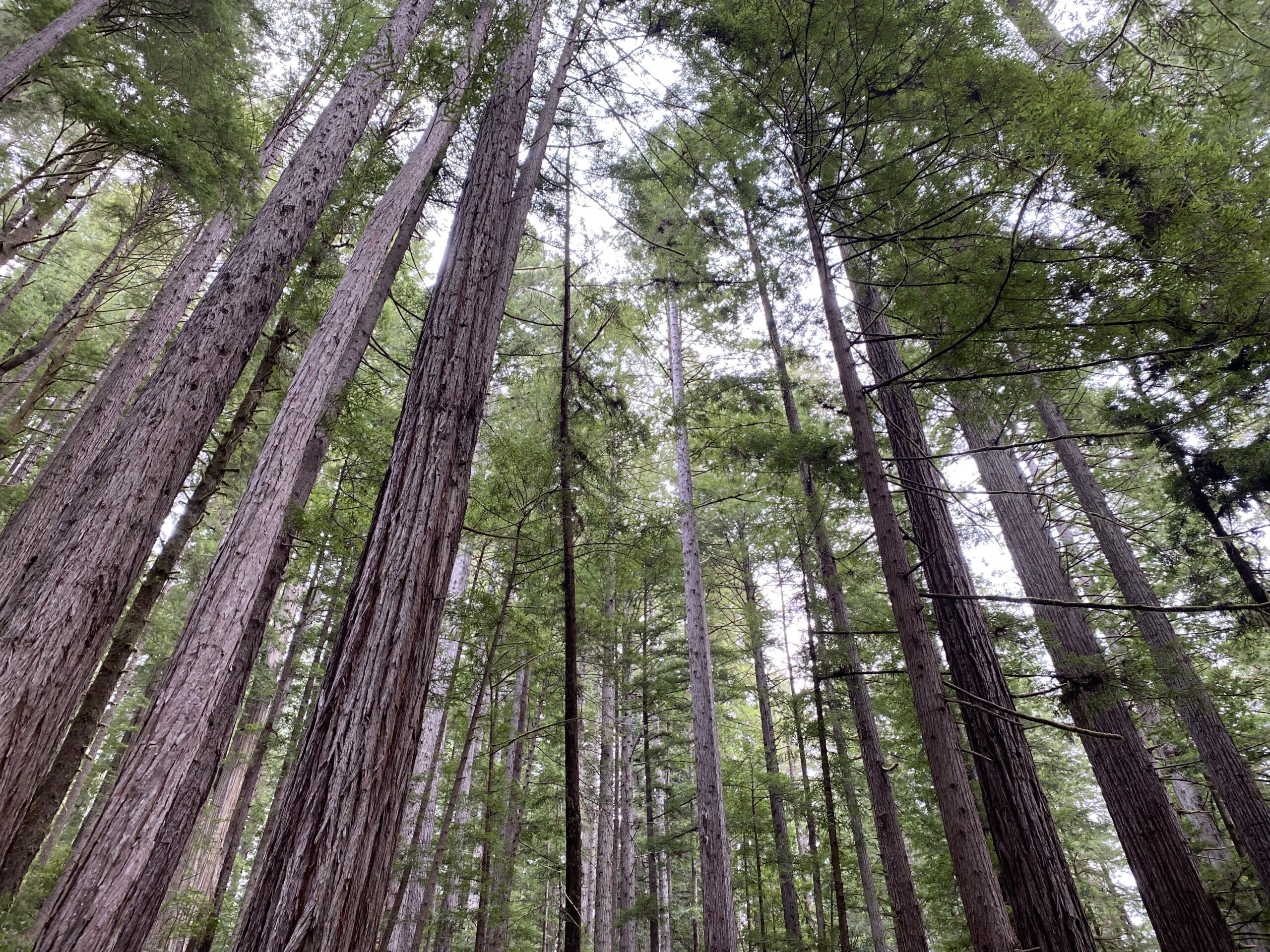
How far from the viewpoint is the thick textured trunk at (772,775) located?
32.5 ft

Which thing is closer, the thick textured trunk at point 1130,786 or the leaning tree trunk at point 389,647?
the leaning tree trunk at point 389,647

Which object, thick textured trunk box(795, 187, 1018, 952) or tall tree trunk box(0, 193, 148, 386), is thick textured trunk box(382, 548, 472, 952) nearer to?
thick textured trunk box(795, 187, 1018, 952)

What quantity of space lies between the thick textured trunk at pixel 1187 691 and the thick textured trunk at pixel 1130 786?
0.61 meters

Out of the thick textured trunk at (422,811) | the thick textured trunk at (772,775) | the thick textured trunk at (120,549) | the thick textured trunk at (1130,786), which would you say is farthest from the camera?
the thick textured trunk at (772,775)

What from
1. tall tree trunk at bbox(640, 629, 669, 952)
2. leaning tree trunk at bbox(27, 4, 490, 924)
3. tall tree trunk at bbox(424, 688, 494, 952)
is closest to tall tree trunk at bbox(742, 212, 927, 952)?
tall tree trunk at bbox(640, 629, 669, 952)

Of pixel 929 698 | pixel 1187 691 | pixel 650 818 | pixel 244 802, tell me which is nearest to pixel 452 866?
pixel 244 802

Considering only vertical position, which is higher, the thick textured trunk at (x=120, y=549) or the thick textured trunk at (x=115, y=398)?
the thick textured trunk at (x=115, y=398)

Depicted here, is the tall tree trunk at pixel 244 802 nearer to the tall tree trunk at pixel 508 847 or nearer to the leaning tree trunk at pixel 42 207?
the tall tree trunk at pixel 508 847

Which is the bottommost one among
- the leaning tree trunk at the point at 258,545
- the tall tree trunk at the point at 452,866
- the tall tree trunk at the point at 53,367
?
the tall tree trunk at the point at 452,866

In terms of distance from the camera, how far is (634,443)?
762 cm

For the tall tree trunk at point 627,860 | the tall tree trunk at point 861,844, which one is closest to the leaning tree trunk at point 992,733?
the tall tree trunk at point 861,844

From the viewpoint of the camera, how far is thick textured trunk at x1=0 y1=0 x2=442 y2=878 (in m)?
3.68

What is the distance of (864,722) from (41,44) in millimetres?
13005

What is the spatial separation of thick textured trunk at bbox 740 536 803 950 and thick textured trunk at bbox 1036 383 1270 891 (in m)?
5.50
